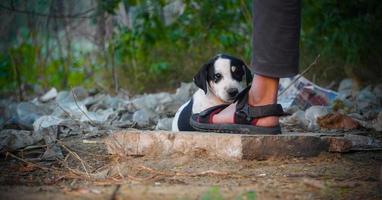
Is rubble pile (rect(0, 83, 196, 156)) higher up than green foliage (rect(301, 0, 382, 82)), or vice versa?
green foliage (rect(301, 0, 382, 82))

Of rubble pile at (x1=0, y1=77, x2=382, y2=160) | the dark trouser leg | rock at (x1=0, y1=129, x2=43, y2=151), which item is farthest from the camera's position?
rubble pile at (x1=0, y1=77, x2=382, y2=160)

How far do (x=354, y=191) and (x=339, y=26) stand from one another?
4.85 metres

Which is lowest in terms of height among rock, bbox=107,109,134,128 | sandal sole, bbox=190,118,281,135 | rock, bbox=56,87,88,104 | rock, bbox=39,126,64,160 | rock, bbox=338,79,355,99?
rock, bbox=39,126,64,160

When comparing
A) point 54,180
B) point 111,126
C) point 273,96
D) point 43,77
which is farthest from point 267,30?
point 43,77

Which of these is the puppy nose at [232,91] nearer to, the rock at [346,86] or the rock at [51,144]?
the rock at [51,144]

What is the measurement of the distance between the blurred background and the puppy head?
2727mm

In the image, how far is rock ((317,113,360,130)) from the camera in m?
4.58

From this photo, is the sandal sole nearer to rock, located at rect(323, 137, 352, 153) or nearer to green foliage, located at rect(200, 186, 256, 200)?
rock, located at rect(323, 137, 352, 153)

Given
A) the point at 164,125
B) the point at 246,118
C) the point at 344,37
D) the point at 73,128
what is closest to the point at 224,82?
the point at 164,125

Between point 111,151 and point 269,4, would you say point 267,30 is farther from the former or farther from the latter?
point 111,151

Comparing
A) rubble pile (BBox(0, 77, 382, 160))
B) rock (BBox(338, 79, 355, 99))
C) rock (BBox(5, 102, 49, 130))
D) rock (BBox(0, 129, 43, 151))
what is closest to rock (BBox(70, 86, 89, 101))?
rubble pile (BBox(0, 77, 382, 160))

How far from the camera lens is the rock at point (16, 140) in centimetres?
386

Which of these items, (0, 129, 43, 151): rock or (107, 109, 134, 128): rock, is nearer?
(0, 129, 43, 151): rock

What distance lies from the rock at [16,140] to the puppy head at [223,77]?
1219 millimetres
